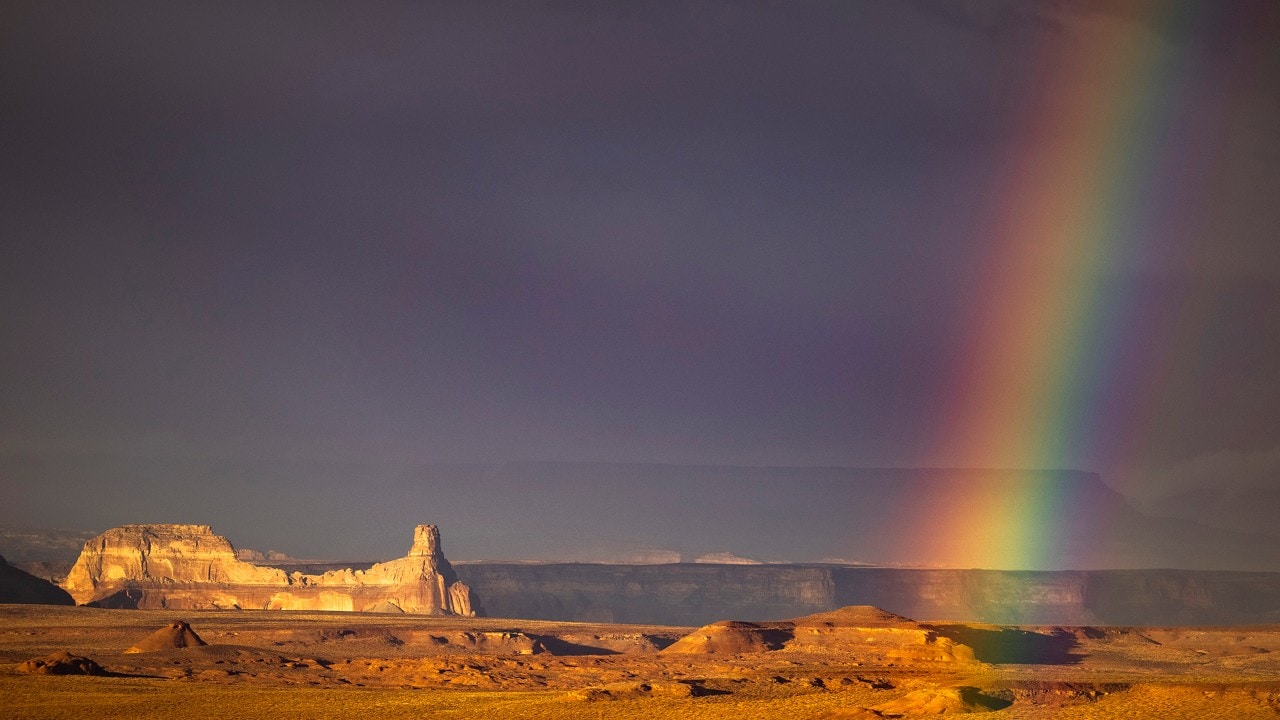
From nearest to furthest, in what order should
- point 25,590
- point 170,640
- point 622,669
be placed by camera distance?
point 622,669, point 170,640, point 25,590

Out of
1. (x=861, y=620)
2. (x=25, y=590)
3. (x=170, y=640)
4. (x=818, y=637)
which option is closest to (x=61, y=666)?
(x=170, y=640)

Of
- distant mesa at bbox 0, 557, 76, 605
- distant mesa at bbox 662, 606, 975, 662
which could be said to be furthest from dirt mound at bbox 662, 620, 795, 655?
distant mesa at bbox 0, 557, 76, 605

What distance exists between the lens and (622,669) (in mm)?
109062

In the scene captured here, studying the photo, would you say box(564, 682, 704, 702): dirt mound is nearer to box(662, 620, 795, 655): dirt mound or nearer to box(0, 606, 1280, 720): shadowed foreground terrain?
box(0, 606, 1280, 720): shadowed foreground terrain

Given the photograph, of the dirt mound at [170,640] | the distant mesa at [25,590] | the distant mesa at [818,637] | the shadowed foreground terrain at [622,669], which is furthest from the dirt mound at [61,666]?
the distant mesa at [25,590]

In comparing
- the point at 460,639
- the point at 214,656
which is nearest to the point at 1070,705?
the point at 214,656

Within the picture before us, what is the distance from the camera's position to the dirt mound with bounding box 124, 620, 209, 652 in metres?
117

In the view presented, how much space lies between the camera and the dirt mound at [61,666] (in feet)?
296

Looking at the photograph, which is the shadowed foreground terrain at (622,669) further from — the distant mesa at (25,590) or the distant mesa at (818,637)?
the distant mesa at (25,590)

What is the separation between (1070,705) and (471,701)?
32866 mm

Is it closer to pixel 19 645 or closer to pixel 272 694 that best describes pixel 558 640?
pixel 19 645

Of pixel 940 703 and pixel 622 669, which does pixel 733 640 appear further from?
pixel 940 703

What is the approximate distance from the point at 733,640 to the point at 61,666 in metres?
60.0

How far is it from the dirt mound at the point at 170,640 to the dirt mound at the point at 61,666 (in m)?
21.9
